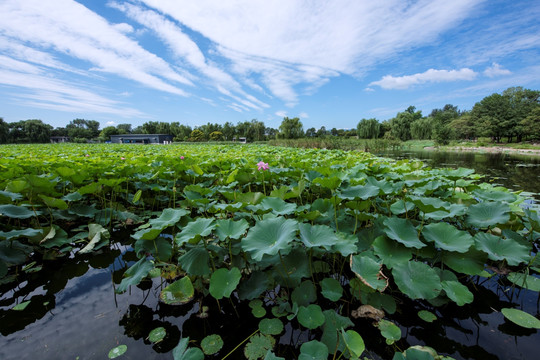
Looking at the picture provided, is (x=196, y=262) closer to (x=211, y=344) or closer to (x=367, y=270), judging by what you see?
(x=211, y=344)

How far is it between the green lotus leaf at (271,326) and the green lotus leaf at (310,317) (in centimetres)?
17

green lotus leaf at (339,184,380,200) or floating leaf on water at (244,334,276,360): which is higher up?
green lotus leaf at (339,184,380,200)

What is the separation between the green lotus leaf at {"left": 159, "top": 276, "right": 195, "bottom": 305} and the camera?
53.1 inches

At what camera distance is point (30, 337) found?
1.20 meters

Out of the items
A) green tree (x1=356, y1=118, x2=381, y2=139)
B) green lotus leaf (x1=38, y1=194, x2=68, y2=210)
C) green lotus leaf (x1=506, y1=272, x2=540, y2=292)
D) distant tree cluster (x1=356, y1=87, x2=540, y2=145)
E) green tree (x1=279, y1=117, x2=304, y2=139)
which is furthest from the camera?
green tree (x1=279, y1=117, x2=304, y2=139)

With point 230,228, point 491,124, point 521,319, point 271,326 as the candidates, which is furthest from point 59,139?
point 491,124

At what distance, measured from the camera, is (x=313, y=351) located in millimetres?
909

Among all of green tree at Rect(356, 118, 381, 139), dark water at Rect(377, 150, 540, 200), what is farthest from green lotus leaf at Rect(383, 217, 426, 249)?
green tree at Rect(356, 118, 381, 139)

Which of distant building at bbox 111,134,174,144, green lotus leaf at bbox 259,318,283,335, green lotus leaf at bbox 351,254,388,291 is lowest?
green lotus leaf at bbox 259,318,283,335

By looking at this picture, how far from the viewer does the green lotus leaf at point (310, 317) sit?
108 cm

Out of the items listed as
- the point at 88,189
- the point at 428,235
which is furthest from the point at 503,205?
the point at 88,189

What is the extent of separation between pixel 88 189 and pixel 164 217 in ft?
3.08

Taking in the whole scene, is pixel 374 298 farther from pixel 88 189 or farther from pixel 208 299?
pixel 88 189

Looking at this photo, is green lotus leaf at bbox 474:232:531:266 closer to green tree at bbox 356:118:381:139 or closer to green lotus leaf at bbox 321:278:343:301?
green lotus leaf at bbox 321:278:343:301
